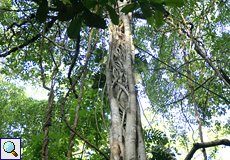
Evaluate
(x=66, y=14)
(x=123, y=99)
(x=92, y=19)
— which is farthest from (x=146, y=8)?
(x=123, y=99)

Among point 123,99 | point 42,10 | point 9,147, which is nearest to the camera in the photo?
point 42,10

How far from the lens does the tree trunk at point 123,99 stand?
1197 mm

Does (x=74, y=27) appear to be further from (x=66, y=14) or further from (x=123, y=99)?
(x=123, y=99)

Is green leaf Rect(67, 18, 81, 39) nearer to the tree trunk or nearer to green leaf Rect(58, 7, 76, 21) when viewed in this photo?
green leaf Rect(58, 7, 76, 21)

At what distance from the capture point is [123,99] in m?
1.48

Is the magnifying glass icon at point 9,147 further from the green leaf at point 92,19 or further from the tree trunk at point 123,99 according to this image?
the green leaf at point 92,19

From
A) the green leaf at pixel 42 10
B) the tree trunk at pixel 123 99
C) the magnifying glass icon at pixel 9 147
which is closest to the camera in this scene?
the green leaf at pixel 42 10

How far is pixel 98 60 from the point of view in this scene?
8.47ft

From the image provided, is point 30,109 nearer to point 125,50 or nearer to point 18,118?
point 18,118

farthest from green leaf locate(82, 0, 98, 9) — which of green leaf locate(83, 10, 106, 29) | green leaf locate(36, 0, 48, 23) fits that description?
green leaf locate(36, 0, 48, 23)

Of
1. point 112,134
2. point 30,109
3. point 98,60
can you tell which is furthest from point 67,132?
point 30,109

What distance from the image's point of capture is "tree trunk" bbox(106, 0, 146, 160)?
120 cm

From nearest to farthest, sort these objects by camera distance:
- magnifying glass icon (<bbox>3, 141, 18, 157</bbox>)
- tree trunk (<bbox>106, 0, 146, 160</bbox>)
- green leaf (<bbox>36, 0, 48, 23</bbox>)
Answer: green leaf (<bbox>36, 0, 48, 23</bbox>), tree trunk (<bbox>106, 0, 146, 160</bbox>), magnifying glass icon (<bbox>3, 141, 18, 157</bbox>)

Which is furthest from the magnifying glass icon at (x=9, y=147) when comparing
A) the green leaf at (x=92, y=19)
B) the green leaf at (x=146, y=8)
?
the green leaf at (x=146, y=8)
